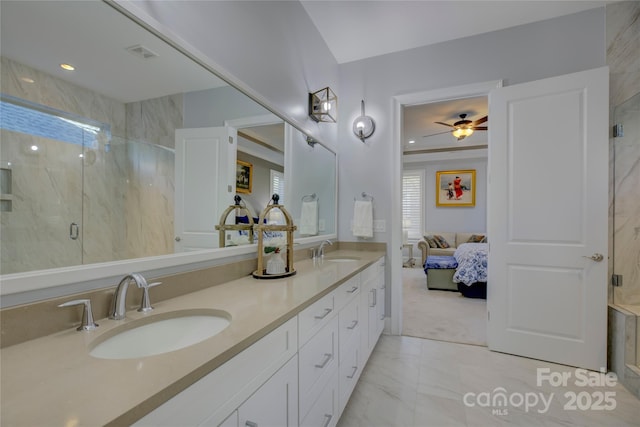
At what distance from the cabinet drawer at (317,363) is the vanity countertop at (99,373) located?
26cm

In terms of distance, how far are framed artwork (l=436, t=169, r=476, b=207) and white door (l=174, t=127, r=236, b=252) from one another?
615 centimetres

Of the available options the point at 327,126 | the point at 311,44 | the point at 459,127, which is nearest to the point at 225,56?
the point at 311,44

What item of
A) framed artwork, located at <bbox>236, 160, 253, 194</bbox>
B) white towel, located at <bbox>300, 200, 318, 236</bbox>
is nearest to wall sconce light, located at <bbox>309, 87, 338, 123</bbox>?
white towel, located at <bbox>300, 200, 318, 236</bbox>

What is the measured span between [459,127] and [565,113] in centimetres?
225

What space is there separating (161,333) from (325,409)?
0.84 metres

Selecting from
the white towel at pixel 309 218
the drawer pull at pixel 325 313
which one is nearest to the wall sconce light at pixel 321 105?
the white towel at pixel 309 218

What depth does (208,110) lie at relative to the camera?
54.7 inches

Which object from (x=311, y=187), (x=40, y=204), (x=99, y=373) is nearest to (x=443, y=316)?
(x=311, y=187)

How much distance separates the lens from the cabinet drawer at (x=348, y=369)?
5.02 ft

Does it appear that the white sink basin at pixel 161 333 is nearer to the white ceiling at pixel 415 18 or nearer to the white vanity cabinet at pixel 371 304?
the white vanity cabinet at pixel 371 304

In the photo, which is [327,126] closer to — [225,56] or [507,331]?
[225,56]

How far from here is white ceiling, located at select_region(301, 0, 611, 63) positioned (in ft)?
7.40

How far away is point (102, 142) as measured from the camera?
957 mm

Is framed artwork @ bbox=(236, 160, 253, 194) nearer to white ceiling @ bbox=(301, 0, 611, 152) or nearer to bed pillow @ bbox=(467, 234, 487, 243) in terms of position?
white ceiling @ bbox=(301, 0, 611, 152)
